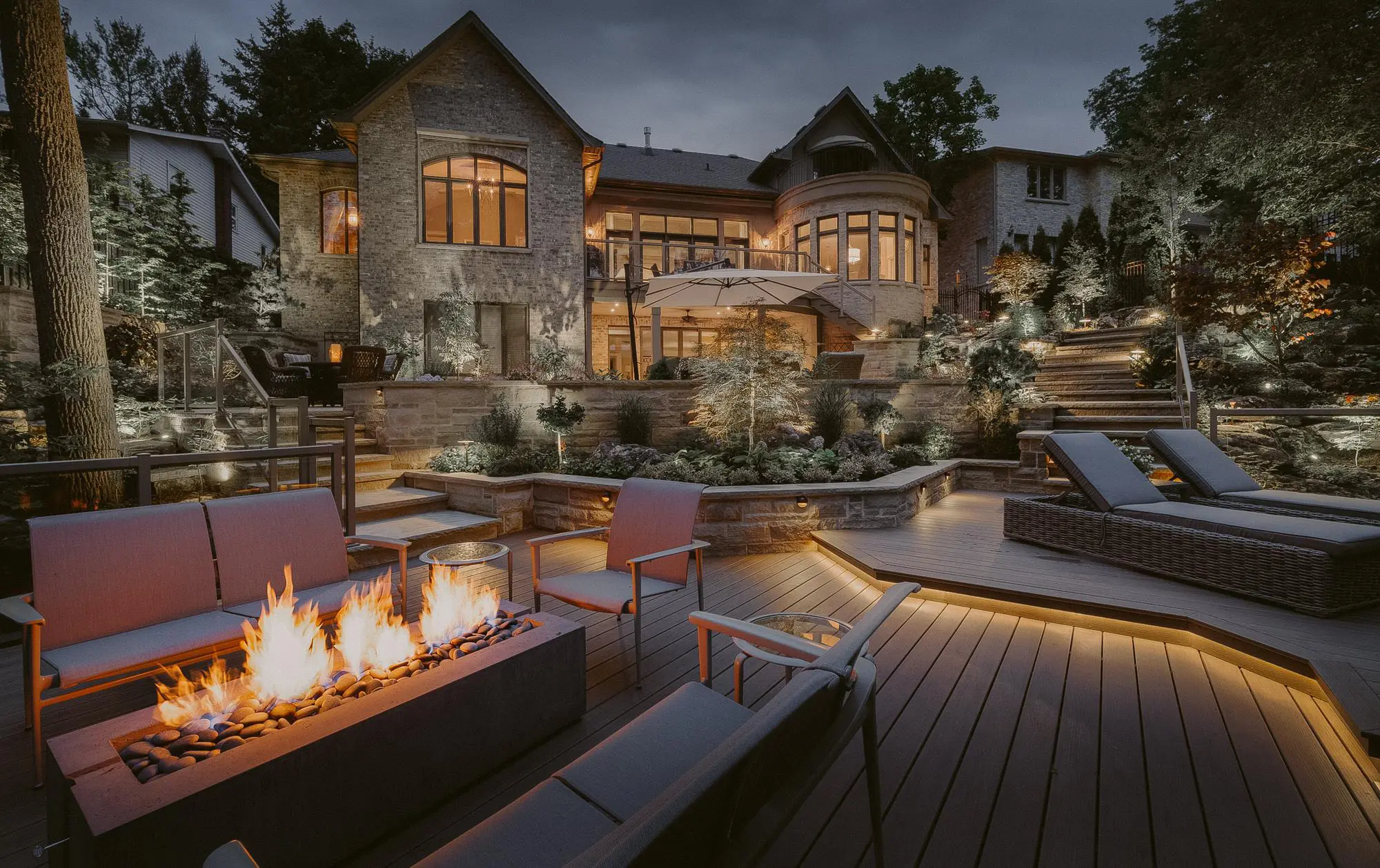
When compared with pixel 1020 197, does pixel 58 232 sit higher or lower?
lower

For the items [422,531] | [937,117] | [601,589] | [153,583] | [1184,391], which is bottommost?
[422,531]

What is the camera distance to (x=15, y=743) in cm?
251

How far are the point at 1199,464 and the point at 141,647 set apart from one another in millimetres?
7119

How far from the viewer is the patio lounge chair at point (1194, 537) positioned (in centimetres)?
353

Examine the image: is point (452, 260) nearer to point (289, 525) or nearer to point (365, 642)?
point (289, 525)

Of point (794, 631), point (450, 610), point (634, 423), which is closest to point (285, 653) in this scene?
point (450, 610)

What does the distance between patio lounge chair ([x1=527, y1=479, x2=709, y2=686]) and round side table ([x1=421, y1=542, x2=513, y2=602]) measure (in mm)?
218

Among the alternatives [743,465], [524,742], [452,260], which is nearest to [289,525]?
[524,742]

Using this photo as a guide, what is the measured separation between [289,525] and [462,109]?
12.1 m

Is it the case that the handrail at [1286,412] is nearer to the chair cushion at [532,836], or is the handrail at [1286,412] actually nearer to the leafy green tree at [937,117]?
the chair cushion at [532,836]

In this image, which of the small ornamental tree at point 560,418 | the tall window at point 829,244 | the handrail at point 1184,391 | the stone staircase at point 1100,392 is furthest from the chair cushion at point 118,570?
the tall window at point 829,244

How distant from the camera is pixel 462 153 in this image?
1262 cm

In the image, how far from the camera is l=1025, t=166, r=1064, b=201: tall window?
20.8m

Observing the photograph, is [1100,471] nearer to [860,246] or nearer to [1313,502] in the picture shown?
[1313,502]
